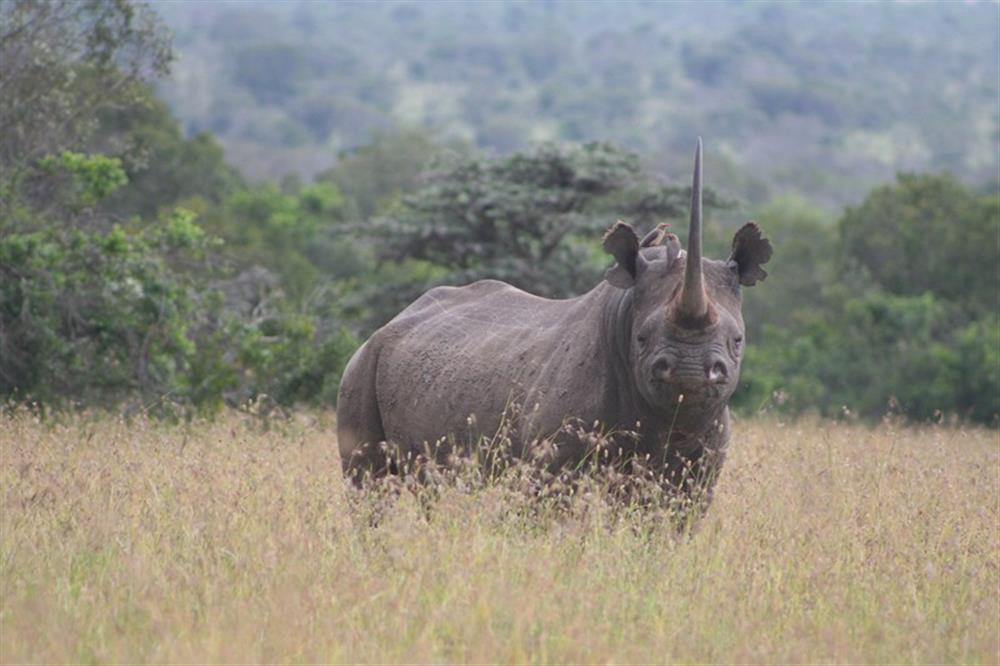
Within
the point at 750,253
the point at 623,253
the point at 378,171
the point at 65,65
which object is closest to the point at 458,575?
the point at 623,253

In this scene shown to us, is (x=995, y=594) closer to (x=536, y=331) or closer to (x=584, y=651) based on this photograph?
(x=584, y=651)

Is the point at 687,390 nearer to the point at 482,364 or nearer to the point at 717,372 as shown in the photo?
the point at 717,372

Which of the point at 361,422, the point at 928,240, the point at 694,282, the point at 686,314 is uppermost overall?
the point at 694,282

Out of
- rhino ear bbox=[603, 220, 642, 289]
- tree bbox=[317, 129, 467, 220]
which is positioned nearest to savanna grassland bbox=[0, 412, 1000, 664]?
rhino ear bbox=[603, 220, 642, 289]

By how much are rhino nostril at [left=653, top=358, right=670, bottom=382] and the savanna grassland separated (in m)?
0.57

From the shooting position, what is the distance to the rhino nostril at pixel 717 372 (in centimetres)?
732

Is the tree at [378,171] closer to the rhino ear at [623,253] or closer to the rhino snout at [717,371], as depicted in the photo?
the rhino ear at [623,253]

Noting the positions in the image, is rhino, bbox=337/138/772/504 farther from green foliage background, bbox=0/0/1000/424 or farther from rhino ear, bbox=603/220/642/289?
green foliage background, bbox=0/0/1000/424

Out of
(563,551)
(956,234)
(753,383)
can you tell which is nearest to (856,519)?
(563,551)

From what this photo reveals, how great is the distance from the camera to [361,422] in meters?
9.39

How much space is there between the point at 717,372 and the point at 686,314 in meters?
0.26

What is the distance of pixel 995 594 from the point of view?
6949mm

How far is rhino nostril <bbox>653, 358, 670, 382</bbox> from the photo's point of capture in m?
7.35

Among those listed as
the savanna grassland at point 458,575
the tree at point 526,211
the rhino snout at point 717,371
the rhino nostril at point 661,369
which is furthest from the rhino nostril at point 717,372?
the tree at point 526,211
